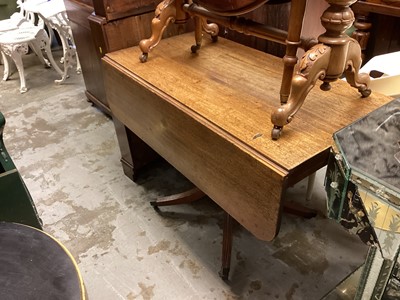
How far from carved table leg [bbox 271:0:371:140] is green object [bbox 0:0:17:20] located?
379cm

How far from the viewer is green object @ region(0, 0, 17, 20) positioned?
3699 millimetres

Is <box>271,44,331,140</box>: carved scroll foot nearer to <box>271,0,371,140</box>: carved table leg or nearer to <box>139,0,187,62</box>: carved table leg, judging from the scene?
<box>271,0,371,140</box>: carved table leg

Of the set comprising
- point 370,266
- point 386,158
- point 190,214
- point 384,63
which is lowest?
point 190,214

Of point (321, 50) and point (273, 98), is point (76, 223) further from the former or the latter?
point (321, 50)

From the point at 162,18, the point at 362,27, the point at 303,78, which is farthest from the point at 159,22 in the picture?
the point at 362,27

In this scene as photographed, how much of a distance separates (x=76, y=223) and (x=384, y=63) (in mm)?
1568

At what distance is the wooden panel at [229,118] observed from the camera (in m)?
0.93

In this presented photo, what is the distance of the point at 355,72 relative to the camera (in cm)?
105

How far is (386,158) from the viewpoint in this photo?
0.71 m

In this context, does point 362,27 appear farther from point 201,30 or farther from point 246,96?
point 246,96

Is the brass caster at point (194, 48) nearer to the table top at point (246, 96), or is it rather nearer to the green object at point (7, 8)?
the table top at point (246, 96)

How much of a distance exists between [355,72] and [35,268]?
1.01m

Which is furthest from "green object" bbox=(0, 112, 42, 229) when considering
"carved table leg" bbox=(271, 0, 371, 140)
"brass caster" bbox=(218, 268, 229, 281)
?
"carved table leg" bbox=(271, 0, 371, 140)

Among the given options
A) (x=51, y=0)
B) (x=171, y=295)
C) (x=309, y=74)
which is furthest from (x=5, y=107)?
(x=309, y=74)
